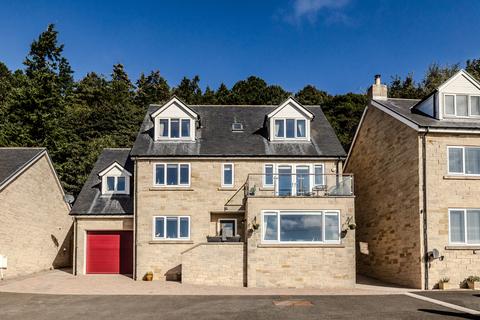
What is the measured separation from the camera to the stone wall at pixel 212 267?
21.4m

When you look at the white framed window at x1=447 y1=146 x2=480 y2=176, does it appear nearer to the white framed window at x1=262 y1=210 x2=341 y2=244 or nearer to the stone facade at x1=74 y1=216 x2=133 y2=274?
the white framed window at x1=262 y1=210 x2=341 y2=244

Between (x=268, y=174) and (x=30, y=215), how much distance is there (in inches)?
561

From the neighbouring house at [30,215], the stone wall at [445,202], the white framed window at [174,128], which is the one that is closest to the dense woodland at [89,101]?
the neighbouring house at [30,215]

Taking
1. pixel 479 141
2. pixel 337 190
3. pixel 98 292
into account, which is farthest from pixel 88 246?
pixel 479 141

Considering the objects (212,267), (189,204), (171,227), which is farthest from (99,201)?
(212,267)

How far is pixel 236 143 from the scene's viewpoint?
26.0 metres

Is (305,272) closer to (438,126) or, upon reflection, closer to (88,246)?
(438,126)

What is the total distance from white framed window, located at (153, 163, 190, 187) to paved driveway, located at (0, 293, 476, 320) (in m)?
8.17

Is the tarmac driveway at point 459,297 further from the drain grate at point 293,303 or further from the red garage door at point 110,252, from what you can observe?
the red garage door at point 110,252

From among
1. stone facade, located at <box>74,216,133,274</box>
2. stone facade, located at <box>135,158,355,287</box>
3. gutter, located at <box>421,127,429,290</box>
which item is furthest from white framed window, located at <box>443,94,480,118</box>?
stone facade, located at <box>74,216,133,274</box>

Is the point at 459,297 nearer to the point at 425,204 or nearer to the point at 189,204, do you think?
the point at 425,204

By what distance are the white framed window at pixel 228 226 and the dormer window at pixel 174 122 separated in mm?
4908

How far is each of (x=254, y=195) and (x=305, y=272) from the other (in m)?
4.25

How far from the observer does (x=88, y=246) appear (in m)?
25.9
